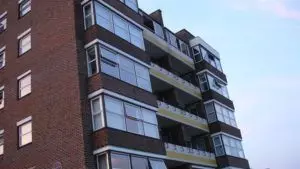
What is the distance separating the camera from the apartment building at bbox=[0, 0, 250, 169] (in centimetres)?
2062

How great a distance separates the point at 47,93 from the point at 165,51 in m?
12.7

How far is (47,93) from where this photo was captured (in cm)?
2284

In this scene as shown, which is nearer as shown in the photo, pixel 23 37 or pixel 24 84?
pixel 24 84

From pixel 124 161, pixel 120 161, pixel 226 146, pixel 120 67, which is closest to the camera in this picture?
pixel 120 161

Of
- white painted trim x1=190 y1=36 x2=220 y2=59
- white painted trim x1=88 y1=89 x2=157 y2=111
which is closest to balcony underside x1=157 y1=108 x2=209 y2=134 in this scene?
white painted trim x1=88 y1=89 x2=157 y2=111

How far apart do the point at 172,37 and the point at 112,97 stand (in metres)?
15.5

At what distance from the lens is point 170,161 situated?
27391mm

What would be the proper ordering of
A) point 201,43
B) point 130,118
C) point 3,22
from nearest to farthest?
point 130,118, point 3,22, point 201,43

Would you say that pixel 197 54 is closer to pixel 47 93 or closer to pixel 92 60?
pixel 92 60

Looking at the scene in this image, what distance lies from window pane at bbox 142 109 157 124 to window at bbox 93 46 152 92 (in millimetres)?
1596

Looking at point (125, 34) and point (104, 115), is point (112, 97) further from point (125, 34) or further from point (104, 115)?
point (125, 34)

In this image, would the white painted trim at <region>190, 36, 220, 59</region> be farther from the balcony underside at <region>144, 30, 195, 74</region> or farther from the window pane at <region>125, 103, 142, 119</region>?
the window pane at <region>125, 103, 142, 119</region>

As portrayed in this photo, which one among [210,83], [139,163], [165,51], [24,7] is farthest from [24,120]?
[210,83]

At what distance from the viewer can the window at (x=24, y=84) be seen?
2458 cm
